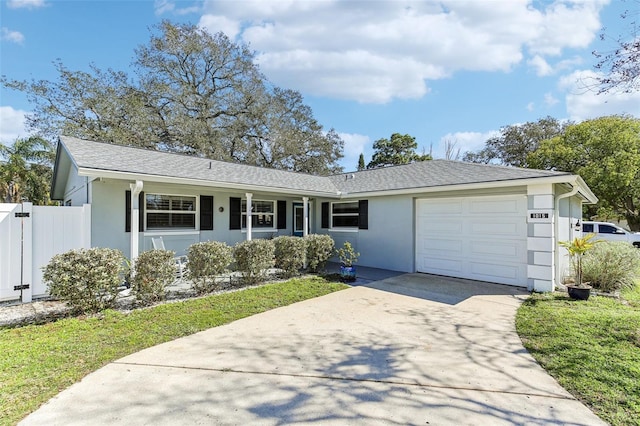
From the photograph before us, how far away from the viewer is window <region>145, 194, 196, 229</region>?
8.52 m

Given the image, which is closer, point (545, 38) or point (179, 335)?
point (179, 335)

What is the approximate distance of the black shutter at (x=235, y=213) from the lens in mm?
10181

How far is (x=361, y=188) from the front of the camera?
37.4ft

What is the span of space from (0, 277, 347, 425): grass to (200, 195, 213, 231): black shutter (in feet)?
10.8

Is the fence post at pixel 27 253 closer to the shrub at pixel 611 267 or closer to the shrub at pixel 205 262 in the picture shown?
the shrub at pixel 205 262

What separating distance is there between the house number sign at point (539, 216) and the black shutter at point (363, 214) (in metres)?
5.06

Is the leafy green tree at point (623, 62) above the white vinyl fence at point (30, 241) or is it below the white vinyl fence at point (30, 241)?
above

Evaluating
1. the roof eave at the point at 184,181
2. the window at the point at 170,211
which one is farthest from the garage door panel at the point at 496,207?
the window at the point at 170,211

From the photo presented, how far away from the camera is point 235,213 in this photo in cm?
1031

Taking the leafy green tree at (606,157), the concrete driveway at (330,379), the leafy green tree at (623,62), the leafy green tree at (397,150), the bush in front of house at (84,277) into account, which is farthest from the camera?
the leafy green tree at (397,150)

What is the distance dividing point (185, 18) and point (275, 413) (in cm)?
2509

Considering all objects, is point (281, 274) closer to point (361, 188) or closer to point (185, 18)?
point (361, 188)

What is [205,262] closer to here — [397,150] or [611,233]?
[611,233]

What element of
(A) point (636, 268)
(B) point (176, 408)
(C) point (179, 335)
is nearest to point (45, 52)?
(C) point (179, 335)
